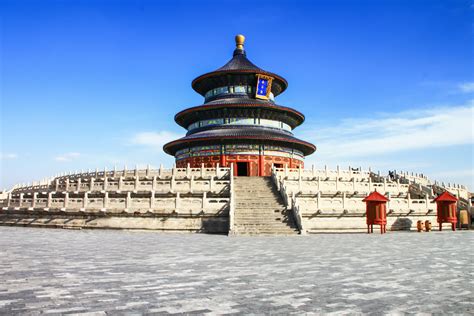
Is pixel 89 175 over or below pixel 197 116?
below

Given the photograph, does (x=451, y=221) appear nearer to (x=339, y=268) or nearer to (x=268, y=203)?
(x=268, y=203)

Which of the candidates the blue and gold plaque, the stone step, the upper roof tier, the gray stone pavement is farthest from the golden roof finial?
the gray stone pavement

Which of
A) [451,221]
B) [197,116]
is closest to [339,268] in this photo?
[451,221]

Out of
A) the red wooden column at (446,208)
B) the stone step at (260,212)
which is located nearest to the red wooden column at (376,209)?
the stone step at (260,212)

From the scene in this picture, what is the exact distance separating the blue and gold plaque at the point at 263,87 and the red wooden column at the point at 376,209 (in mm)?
22752

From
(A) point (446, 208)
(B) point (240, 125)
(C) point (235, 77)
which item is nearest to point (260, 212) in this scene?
(A) point (446, 208)

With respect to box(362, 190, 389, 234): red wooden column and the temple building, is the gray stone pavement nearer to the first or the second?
box(362, 190, 389, 234): red wooden column

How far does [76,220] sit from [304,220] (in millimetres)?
14114

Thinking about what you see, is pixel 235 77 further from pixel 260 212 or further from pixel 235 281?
pixel 235 281

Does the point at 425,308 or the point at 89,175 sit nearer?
the point at 425,308

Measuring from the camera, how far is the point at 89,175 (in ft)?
117

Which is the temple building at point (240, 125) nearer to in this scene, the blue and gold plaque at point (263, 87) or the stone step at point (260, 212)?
the blue and gold plaque at point (263, 87)

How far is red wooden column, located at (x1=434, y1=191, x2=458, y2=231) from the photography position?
83.7ft

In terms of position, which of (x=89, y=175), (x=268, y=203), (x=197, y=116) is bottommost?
(x=268, y=203)
